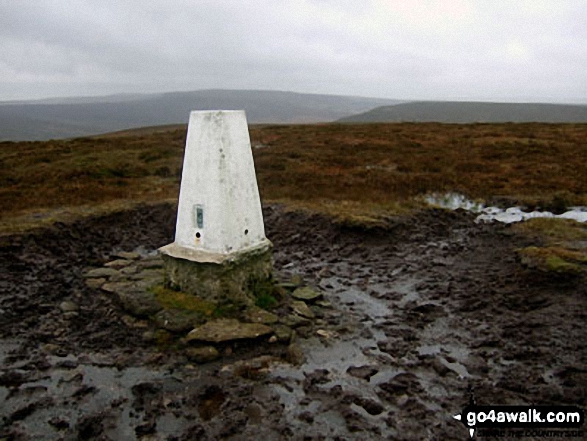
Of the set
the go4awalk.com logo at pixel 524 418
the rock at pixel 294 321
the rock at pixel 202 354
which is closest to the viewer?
the go4awalk.com logo at pixel 524 418

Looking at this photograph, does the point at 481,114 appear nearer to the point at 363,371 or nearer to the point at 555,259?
the point at 555,259

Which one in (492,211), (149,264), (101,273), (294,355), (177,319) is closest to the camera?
(294,355)

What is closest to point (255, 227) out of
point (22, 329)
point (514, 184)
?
point (22, 329)

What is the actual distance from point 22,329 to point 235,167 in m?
5.88

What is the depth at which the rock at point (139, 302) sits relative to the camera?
36.7 ft

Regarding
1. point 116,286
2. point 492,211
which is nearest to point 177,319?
point 116,286

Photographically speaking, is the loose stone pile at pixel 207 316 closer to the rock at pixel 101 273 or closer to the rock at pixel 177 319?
the rock at pixel 177 319

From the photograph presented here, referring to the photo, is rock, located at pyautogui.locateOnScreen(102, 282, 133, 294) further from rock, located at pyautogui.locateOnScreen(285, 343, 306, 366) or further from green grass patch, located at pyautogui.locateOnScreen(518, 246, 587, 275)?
green grass patch, located at pyautogui.locateOnScreen(518, 246, 587, 275)

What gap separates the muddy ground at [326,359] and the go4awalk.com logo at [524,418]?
21 cm

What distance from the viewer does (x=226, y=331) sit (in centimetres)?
1026

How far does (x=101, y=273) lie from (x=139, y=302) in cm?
304

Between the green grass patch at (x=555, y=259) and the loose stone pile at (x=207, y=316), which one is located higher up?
the green grass patch at (x=555, y=259)

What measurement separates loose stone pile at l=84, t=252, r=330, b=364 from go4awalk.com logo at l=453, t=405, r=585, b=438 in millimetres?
3405

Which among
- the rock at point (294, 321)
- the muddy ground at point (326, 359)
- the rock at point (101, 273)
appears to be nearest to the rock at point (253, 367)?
the muddy ground at point (326, 359)
